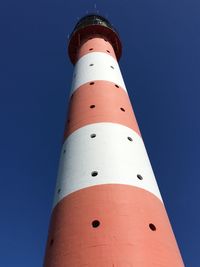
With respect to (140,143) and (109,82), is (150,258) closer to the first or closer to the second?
(140,143)

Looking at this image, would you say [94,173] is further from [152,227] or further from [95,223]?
[152,227]

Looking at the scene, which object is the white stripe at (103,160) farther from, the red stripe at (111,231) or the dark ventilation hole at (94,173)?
the red stripe at (111,231)

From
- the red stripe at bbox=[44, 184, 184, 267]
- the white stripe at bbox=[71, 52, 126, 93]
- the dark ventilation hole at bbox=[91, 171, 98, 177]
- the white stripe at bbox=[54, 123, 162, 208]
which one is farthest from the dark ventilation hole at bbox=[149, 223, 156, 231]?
the white stripe at bbox=[71, 52, 126, 93]

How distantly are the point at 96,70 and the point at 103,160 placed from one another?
22.7ft

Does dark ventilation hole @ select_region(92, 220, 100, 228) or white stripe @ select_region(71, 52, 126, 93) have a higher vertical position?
white stripe @ select_region(71, 52, 126, 93)

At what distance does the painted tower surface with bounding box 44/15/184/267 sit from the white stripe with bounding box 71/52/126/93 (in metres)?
0.92

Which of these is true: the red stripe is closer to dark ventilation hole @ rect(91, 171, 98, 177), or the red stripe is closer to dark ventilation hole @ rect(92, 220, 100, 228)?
dark ventilation hole @ rect(92, 220, 100, 228)

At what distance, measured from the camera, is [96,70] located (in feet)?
49.8

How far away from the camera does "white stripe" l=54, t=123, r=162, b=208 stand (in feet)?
30.4

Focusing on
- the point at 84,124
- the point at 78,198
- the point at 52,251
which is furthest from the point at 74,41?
the point at 52,251

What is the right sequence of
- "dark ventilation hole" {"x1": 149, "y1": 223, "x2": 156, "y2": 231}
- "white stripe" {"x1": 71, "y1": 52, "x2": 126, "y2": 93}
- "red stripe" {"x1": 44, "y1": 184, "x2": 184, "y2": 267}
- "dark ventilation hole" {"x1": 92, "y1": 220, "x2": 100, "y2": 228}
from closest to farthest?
"red stripe" {"x1": 44, "y1": 184, "x2": 184, "y2": 267} → "dark ventilation hole" {"x1": 92, "y1": 220, "x2": 100, "y2": 228} → "dark ventilation hole" {"x1": 149, "y1": 223, "x2": 156, "y2": 231} → "white stripe" {"x1": 71, "y1": 52, "x2": 126, "y2": 93}

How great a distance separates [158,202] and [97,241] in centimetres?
283

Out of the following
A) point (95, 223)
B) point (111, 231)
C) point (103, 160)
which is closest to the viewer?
point (111, 231)

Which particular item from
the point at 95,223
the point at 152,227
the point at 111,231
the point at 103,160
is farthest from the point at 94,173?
the point at 152,227
